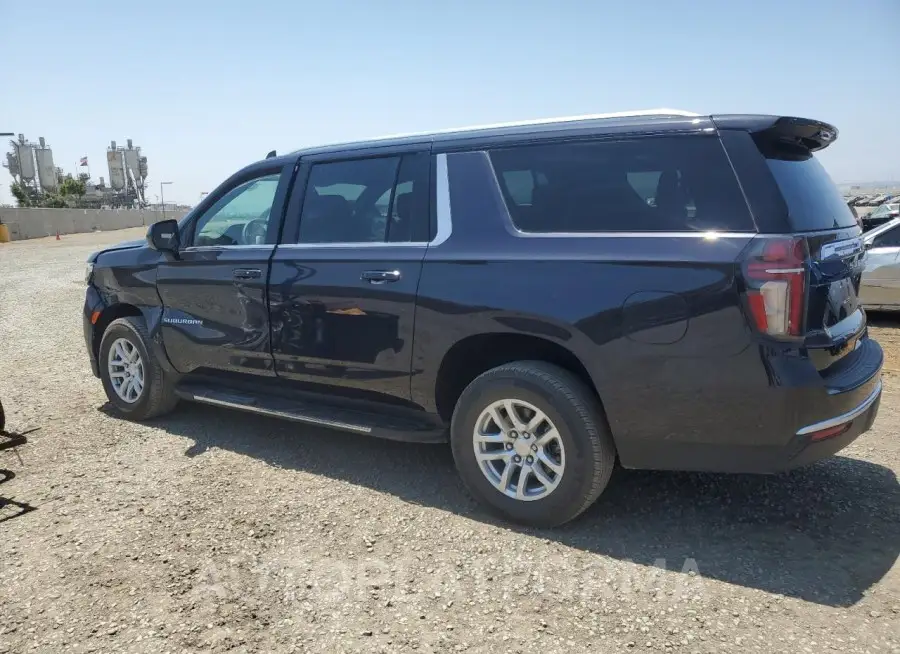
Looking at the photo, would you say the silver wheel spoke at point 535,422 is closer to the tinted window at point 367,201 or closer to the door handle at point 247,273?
the tinted window at point 367,201

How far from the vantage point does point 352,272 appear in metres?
3.90

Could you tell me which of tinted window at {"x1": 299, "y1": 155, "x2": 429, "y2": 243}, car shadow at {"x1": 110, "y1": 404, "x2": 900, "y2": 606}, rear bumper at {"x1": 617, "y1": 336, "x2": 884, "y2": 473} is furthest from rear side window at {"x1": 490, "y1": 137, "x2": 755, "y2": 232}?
car shadow at {"x1": 110, "y1": 404, "x2": 900, "y2": 606}

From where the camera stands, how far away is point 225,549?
326cm

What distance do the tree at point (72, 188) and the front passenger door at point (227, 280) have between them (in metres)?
89.1

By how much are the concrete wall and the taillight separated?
118 feet

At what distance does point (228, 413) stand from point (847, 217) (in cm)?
450

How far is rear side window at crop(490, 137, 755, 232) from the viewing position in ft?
9.68

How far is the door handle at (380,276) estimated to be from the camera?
373 cm

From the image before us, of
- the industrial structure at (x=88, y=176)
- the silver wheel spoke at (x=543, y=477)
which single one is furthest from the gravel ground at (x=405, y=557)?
the industrial structure at (x=88, y=176)

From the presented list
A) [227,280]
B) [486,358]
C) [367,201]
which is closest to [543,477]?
[486,358]

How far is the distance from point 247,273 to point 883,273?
26.2 feet

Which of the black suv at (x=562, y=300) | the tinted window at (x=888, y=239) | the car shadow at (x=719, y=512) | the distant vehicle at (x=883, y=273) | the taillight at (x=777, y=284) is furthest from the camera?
the tinted window at (x=888, y=239)

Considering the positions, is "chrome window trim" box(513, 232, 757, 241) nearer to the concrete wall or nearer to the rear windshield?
the rear windshield

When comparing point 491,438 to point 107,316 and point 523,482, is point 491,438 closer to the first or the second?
point 523,482
